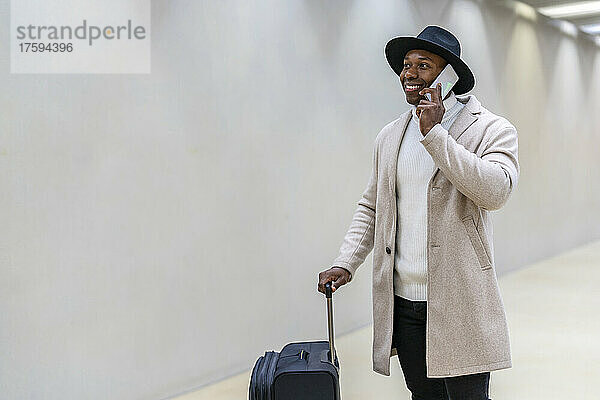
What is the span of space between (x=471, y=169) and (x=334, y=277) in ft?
2.14

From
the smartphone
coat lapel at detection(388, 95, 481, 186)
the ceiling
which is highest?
the ceiling

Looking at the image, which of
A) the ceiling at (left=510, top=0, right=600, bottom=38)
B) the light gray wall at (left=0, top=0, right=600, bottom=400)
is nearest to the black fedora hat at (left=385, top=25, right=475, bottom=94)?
the light gray wall at (left=0, top=0, right=600, bottom=400)

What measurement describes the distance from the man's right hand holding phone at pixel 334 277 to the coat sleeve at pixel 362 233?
0.07 feet

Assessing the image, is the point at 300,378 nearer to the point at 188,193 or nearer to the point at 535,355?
the point at 188,193

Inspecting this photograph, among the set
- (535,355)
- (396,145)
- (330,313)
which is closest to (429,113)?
(396,145)

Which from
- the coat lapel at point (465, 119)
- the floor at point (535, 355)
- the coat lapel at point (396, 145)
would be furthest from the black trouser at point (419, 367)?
the floor at point (535, 355)

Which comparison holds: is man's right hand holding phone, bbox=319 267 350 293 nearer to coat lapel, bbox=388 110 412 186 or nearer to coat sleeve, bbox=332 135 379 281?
coat sleeve, bbox=332 135 379 281

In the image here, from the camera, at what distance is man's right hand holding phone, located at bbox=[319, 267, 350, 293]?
8.39ft

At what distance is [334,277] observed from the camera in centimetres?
259

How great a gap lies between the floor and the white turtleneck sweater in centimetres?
177

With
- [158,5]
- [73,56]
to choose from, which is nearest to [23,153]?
[73,56]

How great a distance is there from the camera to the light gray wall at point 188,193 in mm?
3434

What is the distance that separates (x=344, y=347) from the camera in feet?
16.7

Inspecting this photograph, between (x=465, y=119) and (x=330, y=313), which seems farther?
(x=330, y=313)
